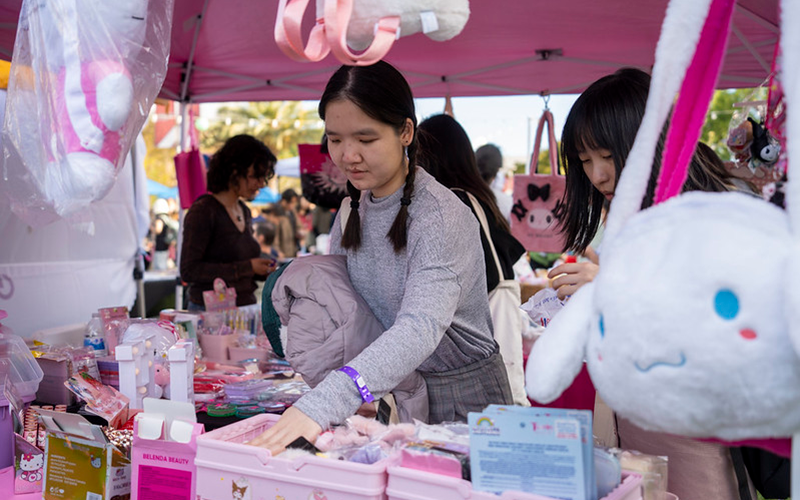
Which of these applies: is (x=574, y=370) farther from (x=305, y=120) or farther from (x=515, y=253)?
(x=305, y=120)

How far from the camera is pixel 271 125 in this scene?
2364 cm

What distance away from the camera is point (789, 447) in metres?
0.73

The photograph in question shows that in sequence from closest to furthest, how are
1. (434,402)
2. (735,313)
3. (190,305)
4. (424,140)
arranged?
(735,313) < (434,402) < (424,140) < (190,305)

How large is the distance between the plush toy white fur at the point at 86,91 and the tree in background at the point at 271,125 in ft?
73.2

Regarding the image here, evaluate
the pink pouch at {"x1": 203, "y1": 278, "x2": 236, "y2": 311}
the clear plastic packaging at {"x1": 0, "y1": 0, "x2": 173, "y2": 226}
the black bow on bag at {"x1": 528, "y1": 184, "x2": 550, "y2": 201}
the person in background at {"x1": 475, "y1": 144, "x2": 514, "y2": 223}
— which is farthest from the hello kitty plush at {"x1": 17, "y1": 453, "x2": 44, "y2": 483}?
the person in background at {"x1": 475, "y1": 144, "x2": 514, "y2": 223}

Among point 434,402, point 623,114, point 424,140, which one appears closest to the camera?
point 623,114

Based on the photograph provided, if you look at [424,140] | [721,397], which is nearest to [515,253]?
[424,140]

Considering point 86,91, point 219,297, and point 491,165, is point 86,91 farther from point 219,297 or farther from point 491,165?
point 491,165

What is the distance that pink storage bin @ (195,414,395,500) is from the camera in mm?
1084

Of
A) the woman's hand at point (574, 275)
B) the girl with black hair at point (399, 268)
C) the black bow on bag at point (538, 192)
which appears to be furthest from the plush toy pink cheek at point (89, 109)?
the black bow on bag at point (538, 192)

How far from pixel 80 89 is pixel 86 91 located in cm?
2

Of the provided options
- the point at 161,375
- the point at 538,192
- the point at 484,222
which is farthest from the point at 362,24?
the point at 538,192

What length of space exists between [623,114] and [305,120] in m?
23.7

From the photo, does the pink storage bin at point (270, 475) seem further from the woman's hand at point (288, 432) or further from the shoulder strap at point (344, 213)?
the shoulder strap at point (344, 213)
